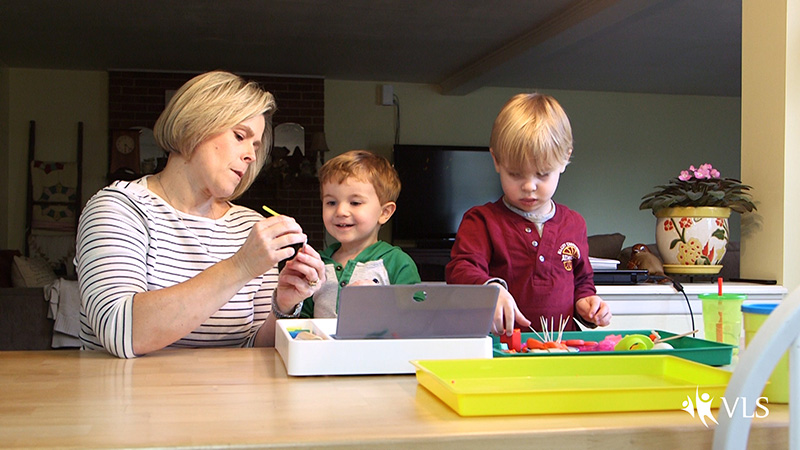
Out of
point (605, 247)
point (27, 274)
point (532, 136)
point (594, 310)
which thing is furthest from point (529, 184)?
point (27, 274)

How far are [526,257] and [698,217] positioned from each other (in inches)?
40.2

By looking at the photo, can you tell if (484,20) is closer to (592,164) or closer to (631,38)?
(631,38)

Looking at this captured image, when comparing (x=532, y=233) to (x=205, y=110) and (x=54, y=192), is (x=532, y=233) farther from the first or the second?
(x=54, y=192)

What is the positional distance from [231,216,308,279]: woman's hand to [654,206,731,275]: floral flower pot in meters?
1.69

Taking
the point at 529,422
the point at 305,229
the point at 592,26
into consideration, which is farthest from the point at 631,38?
the point at 529,422

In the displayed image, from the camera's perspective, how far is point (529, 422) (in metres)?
0.74

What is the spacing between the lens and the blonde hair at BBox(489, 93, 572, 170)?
1.67m

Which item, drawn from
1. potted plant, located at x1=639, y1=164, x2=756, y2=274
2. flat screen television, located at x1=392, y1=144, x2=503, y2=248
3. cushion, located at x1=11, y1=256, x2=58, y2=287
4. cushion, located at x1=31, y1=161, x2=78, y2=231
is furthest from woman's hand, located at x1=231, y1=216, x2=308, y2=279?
cushion, located at x1=31, y1=161, x2=78, y2=231

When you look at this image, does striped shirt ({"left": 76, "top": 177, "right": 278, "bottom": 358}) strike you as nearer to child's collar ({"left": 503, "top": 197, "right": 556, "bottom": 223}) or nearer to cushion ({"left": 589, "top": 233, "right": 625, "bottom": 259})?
child's collar ({"left": 503, "top": 197, "right": 556, "bottom": 223})

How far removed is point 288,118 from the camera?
7.65 metres

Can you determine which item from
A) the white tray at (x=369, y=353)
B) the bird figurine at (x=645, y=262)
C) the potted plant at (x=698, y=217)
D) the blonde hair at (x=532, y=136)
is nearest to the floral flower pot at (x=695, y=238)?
the potted plant at (x=698, y=217)

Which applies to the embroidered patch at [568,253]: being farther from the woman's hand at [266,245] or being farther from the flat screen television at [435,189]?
the flat screen television at [435,189]

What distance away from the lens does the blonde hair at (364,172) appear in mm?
1841

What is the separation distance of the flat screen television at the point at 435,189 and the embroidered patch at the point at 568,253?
19.6 ft
